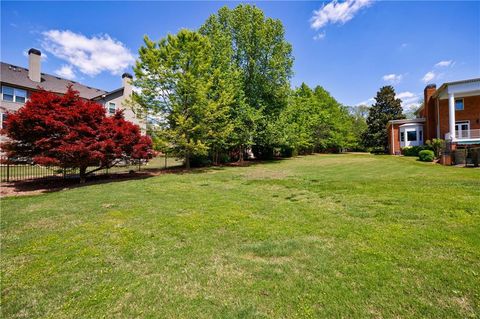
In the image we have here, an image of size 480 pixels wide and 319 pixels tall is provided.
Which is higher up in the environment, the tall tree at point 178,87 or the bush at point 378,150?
the tall tree at point 178,87

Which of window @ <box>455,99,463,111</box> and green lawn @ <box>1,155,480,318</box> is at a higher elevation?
window @ <box>455,99,463,111</box>

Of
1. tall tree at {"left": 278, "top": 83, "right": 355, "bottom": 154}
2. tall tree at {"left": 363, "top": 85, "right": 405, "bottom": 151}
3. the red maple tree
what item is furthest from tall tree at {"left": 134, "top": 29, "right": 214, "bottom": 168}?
tall tree at {"left": 363, "top": 85, "right": 405, "bottom": 151}

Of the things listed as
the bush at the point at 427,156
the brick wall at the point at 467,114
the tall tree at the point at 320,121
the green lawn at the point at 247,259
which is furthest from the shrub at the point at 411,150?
the green lawn at the point at 247,259

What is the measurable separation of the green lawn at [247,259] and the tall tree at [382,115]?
3727 centimetres

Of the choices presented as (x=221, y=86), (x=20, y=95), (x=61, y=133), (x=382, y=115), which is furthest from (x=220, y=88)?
(x=382, y=115)

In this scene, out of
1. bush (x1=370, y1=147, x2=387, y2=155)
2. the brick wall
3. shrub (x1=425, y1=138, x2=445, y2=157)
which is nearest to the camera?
shrub (x1=425, y1=138, x2=445, y2=157)

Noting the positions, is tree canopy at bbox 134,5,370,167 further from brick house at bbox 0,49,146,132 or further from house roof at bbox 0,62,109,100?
house roof at bbox 0,62,109,100

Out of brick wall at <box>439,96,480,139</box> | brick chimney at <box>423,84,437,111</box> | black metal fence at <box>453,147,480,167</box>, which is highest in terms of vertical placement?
brick chimney at <box>423,84,437,111</box>

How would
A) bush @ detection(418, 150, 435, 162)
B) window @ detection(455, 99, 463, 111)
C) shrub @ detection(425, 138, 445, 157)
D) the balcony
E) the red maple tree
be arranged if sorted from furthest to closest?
window @ detection(455, 99, 463, 111) < the balcony < shrub @ detection(425, 138, 445, 157) < bush @ detection(418, 150, 435, 162) < the red maple tree

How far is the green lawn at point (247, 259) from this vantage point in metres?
2.47

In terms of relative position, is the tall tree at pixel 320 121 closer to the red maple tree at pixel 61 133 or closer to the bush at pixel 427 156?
the bush at pixel 427 156

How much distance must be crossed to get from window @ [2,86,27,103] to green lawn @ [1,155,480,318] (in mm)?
22480

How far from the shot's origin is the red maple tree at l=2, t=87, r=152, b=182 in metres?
9.60

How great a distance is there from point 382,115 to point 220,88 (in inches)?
1360
